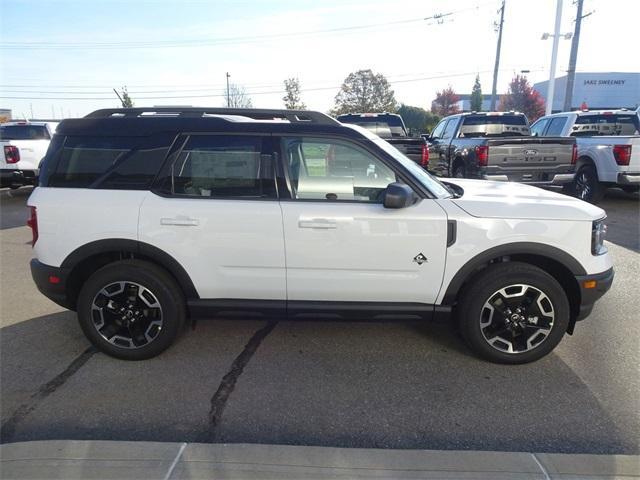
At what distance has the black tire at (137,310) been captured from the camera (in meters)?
3.62

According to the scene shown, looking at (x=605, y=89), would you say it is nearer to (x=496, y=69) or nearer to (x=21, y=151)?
(x=496, y=69)

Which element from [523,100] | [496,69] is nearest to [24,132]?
[496,69]

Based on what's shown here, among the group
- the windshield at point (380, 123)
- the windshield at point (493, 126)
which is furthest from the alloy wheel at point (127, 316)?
the windshield at point (380, 123)

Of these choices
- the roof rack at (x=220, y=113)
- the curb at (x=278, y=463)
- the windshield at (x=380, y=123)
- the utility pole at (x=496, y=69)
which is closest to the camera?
the curb at (x=278, y=463)

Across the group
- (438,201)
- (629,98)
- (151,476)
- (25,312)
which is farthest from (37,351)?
(629,98)

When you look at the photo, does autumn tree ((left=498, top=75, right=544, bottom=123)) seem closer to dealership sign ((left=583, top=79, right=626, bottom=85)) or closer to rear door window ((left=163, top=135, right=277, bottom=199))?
dealership sign ((left=583, top=79, right=626, bottom=85))

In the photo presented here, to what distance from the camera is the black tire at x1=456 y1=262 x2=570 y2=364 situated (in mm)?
3498

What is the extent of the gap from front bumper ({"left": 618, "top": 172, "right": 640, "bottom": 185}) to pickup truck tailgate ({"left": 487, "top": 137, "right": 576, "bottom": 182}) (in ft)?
4.20

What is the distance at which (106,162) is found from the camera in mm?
3637

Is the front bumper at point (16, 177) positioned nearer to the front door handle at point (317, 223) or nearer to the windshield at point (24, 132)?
the windshield at point (24, 132)

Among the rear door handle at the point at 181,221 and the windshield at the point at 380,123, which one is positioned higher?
the windshield at the point at 380,123

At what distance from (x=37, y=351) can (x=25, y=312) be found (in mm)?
1063

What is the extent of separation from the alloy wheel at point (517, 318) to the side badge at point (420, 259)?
57 cm

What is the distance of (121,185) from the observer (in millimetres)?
3611
